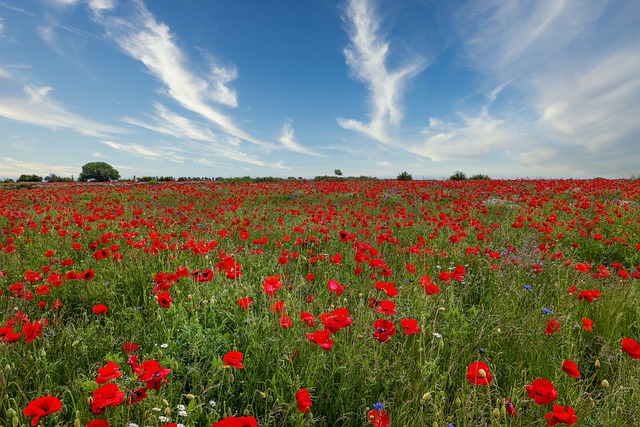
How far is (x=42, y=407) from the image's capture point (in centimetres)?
141

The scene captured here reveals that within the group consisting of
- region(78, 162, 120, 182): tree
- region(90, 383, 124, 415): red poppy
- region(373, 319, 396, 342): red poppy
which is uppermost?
region(78, 162, 120, 182): tree

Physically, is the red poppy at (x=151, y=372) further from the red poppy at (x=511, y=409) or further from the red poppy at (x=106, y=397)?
the red poppy at (x=511, y=409)

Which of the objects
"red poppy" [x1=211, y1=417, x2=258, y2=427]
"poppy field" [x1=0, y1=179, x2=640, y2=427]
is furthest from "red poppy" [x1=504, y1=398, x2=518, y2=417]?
"red poppy" [x1=211, y1=417, x2=258, y2=427]

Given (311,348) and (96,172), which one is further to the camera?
(96,172)

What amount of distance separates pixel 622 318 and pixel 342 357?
3.08 m

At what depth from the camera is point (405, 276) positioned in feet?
13.8

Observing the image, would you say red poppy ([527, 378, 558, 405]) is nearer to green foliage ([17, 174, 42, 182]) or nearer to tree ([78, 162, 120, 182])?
green foliage ([17, 174, 42, 182])

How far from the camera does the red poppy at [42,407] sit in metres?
1.33

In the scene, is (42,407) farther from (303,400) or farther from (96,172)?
(96,172)

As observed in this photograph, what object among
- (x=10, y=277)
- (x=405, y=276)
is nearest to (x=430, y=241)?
(x=405, y=276)

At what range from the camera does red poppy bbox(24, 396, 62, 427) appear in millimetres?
1326

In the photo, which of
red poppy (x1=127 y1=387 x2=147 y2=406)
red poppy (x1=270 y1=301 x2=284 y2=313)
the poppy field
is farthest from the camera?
red poppy (x1=270 y1=301 x2=284 y2=313)

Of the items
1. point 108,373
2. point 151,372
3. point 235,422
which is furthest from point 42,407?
point 235,422

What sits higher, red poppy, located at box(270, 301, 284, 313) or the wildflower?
red poppy, located at box(270, 301, 284, 313)
